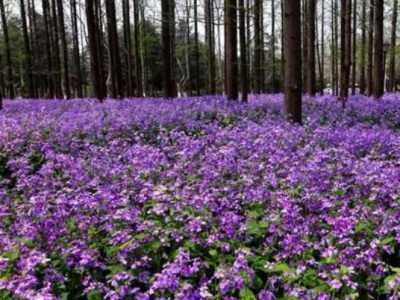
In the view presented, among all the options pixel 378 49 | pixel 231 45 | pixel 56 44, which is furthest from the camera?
pixel 56 44

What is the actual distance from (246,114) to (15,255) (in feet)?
27.0

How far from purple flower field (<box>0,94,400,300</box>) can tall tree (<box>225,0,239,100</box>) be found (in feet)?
23.7

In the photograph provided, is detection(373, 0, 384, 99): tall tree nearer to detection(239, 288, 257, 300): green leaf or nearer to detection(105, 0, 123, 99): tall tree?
detection(105, 0, 123, 99): tall tree

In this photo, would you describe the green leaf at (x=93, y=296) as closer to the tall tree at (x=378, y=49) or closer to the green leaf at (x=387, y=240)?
the green leaf at (x=387, y=240)

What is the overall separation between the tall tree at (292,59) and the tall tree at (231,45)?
4.56 meters

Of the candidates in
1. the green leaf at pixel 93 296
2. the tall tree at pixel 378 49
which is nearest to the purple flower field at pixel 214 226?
the green leaf at pixel 93 296

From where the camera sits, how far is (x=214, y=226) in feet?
13.2

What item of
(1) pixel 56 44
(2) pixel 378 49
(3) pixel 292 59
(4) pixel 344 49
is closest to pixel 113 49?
(1) pixel 56 44

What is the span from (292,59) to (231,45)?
5.39 m

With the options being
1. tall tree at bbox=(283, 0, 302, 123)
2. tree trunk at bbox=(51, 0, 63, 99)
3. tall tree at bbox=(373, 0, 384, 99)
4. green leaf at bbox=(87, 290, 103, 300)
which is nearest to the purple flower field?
green leaf at bbox=(87, 290, 103, 300)

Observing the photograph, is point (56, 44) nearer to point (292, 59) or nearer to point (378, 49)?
point (378, 49)

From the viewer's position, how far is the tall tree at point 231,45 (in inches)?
517

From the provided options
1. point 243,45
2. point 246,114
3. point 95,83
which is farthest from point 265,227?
point 95,83

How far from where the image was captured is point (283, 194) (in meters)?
4.52
